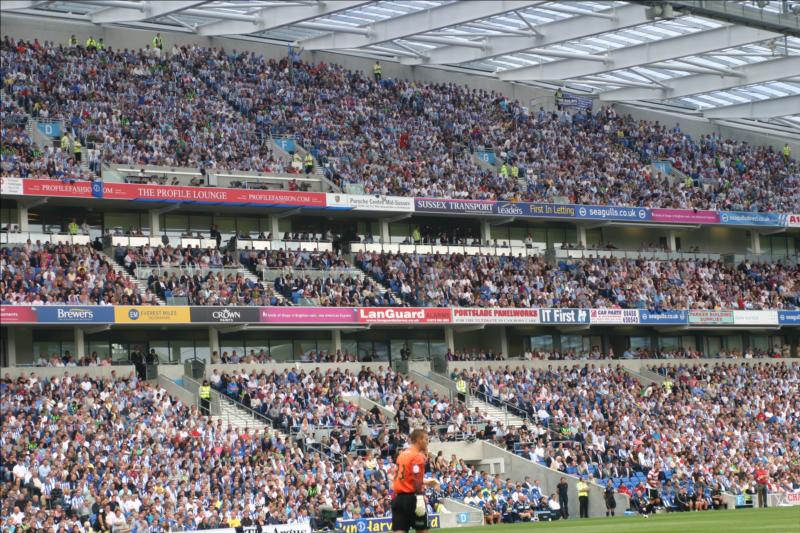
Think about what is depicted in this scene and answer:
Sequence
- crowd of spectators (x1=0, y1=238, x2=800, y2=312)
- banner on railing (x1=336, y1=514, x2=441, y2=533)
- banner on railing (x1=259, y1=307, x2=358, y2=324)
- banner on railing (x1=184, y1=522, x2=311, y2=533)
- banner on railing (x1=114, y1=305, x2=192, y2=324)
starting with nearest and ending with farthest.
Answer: banner on railing (x1=184, y1=522, x2=311, y2=533)
banner on railing (x1=336, y1=514, x2=441, y2=533)
banner on railing (x1=114, y1=305, x2=192, y2=324)
crowd of spectators (x1=0, y1=238, x2=800, y2=312)
banner on railing (x1=259, y1=307, x2=358, y2=324)

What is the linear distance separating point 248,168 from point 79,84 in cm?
779

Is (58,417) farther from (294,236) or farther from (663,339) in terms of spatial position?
(663,339)

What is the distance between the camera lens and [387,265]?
5547 centimetres

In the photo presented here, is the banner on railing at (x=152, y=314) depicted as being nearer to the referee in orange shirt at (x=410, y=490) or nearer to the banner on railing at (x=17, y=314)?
the banner on railing at (x=17, y=314)

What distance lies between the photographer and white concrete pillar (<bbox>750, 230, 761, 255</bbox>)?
71.4m

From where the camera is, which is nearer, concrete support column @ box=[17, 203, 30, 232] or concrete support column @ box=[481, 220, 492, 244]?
concrete support column @ box=[17, 203, 30, 232]

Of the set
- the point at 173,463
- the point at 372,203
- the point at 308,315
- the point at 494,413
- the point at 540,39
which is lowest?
the point at 494,413

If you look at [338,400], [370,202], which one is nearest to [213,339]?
[338,400]

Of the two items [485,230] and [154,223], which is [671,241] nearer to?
[485,230]

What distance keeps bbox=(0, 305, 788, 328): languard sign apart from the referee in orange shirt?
1177 inches

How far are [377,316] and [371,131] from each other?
39.4ft

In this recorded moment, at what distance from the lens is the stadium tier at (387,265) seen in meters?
40.8

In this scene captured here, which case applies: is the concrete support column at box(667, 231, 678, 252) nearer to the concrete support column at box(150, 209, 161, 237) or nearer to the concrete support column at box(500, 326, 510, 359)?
the concrete support column at box(500, 326, 510, 359)

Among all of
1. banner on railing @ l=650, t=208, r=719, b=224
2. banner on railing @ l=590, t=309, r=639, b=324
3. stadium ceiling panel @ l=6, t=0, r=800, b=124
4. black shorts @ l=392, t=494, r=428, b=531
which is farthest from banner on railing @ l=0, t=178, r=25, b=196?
black shorts @ l=392, t=494, r=428, b=531
